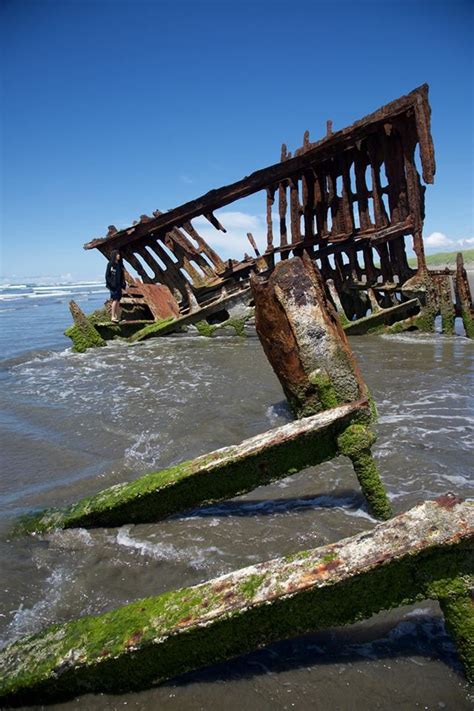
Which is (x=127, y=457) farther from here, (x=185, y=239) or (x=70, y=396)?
(x=185, y=239)

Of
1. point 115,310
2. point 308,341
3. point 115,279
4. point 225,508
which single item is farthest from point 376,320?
point 225,508

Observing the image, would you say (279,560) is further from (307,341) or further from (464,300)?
(464,300)

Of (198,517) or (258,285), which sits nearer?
(198,517)

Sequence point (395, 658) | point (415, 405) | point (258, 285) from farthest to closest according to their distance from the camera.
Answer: point (415, 405) → point (258, 285) → point (395, 658)

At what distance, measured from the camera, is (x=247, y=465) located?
268cm

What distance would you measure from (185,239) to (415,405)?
26.9 ft

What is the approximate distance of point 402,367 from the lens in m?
7.65

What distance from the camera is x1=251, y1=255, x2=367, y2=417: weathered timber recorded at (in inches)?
134

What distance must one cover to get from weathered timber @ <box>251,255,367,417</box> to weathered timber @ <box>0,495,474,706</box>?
166 centimetres

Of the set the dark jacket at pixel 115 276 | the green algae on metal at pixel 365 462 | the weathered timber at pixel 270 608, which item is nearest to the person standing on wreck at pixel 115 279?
the dark jacket at pixel 115 276

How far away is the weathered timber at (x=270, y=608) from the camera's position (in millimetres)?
1709

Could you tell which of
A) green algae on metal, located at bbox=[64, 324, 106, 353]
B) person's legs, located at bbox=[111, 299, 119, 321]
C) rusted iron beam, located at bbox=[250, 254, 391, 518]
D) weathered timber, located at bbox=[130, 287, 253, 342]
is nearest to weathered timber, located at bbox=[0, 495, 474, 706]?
rusted iron beam, located at bbox=[250, 254, 391, 518]

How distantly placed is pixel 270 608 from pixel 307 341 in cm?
197

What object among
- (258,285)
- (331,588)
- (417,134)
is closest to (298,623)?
(331,588)
